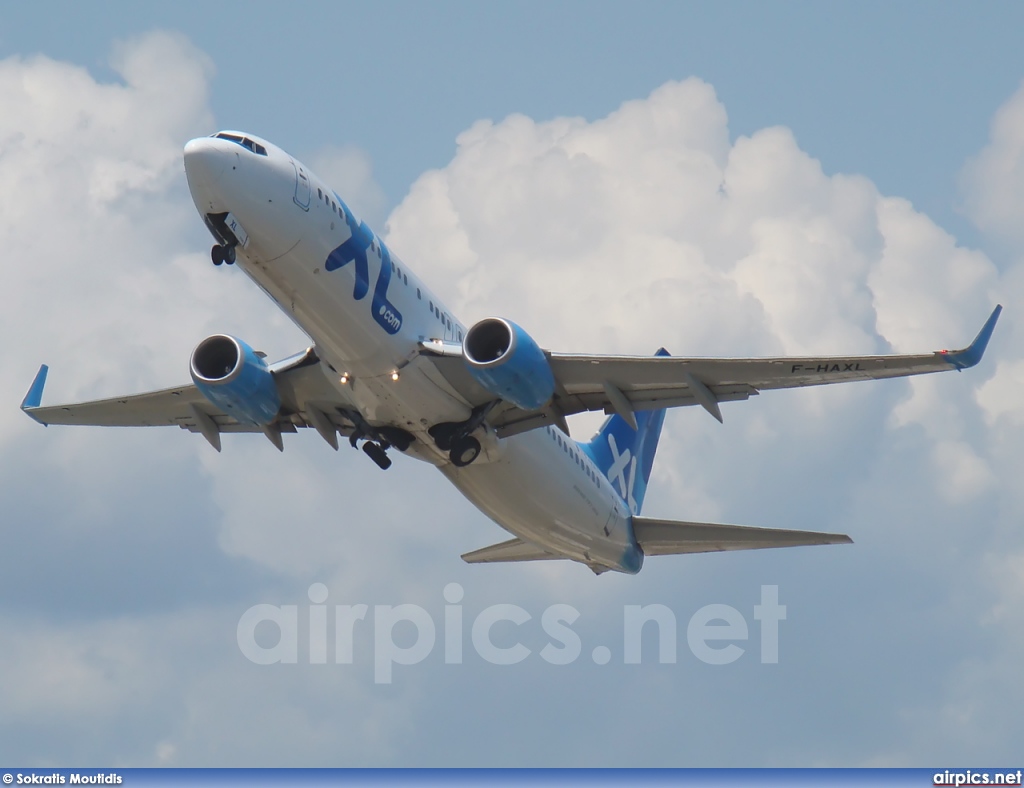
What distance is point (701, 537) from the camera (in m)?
40.2

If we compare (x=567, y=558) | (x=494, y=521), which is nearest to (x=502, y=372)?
(x=494, y=521)

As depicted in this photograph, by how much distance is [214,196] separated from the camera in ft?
89.6

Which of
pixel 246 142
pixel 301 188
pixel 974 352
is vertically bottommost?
pixel 974 352

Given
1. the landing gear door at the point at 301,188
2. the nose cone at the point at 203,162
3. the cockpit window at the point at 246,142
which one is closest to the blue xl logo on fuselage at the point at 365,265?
the landing gear door at the point at 301,188

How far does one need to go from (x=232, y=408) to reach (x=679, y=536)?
14.0 metres

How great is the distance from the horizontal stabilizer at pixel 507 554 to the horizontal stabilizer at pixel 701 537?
8.85 feet

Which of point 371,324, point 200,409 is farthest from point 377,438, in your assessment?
point 200,409

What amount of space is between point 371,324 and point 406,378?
5.95 ft

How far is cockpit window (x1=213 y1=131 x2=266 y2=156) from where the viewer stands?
27906 millimetres

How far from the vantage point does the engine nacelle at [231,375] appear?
31969mm

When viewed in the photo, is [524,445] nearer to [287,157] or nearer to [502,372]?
[502,372]

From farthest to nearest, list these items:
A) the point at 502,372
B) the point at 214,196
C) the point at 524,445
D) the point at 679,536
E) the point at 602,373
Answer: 1. the point at 679,536
2. the point at 524,445
3. the point at 602,373
4. the point at 502,372
5. the point at 214,196

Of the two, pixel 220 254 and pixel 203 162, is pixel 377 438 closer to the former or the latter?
pixel 220 254

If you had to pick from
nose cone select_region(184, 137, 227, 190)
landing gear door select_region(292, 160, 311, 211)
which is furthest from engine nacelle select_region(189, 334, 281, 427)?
nose cone select_region(184, 137, 227, 190)
